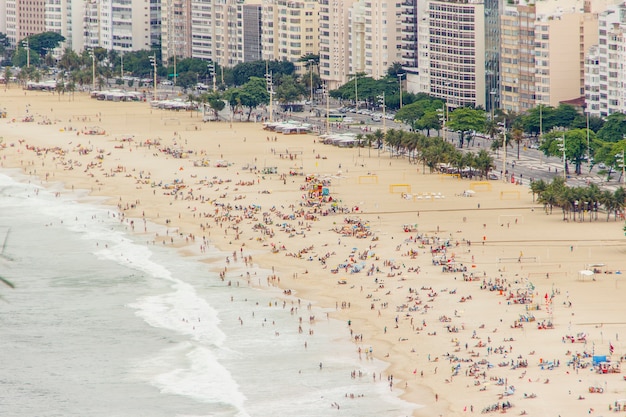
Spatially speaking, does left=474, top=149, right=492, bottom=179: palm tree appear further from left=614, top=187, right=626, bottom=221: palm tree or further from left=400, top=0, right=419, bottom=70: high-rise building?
left=400, top=0, right=419, bottom=70: high-rise building

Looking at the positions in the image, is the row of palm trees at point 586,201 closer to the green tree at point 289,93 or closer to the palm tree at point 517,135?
the palm tree at point 517,135

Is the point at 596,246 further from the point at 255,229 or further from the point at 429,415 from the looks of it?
the point at 429,415

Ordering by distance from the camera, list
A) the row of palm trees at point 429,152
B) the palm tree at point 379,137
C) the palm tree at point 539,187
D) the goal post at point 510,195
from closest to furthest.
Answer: the palm tree at point 539,187 → the goal post at point 510,195 → the row of palm trees at point 429,152 → the palm tree at point 379,137

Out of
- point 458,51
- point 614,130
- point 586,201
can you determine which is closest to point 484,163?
point 614,130

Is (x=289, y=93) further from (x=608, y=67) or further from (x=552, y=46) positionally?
(x=608, y=67)

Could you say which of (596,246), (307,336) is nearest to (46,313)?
(307,336)

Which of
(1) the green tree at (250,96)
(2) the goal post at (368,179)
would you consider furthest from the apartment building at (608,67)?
(1) the green tree at (250,96)
